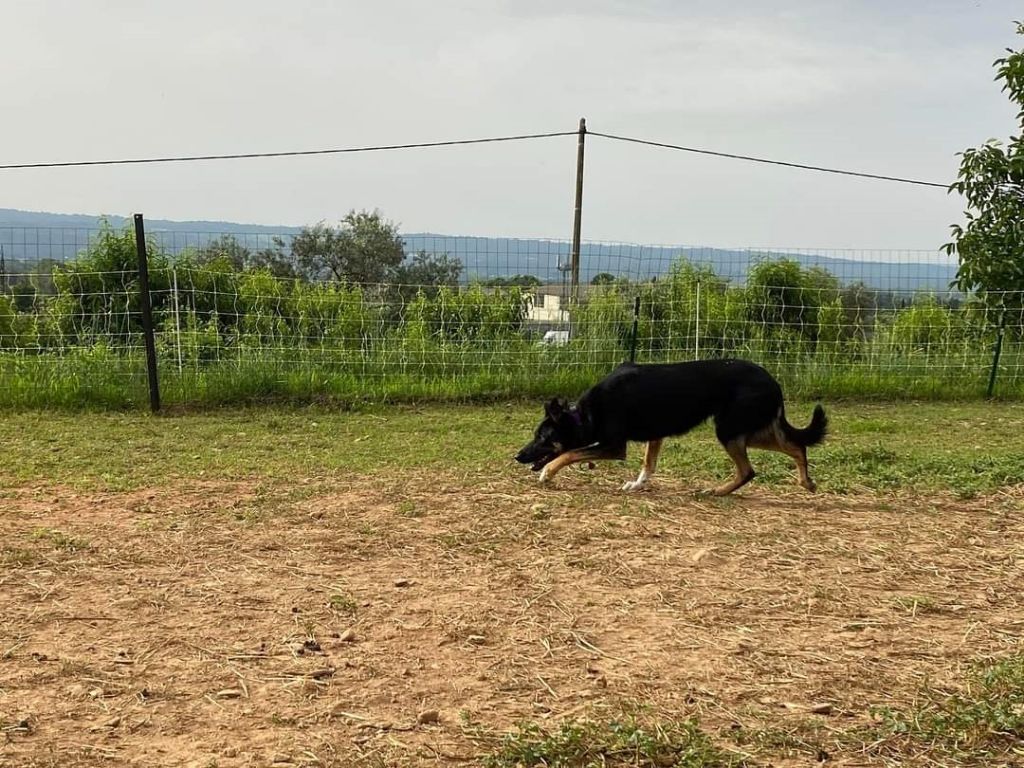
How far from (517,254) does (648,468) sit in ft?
17.5

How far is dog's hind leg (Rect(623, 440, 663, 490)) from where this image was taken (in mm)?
5957

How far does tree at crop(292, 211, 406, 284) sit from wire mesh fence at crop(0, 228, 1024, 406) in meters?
11.5

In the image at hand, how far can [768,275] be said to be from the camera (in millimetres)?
12547

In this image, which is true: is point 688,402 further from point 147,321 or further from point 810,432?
point 147,321

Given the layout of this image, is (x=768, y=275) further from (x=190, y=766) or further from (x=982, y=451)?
(x=190, y=766)

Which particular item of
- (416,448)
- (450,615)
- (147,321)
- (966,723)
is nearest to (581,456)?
(416,448)

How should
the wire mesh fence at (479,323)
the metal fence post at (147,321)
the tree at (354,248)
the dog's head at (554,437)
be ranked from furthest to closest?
the tree at (354,248), the wire mesh fence at (479,323), the metal fence post at (147,321), the dog's head at (554,437)

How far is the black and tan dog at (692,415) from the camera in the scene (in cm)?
580

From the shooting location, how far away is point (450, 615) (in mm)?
3672

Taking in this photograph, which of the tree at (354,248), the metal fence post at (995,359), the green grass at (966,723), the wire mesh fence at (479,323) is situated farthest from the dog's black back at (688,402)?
the tree at (354,248)

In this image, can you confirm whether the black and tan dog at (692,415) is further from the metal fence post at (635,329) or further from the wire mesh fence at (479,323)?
the metal fence post at (635,329)

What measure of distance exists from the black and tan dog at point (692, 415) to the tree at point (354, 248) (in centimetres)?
1840

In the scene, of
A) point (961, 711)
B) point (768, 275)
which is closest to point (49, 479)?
point (961, 711)

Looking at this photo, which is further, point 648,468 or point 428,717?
point 648,468
